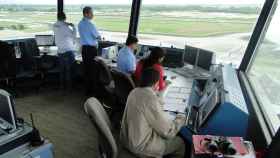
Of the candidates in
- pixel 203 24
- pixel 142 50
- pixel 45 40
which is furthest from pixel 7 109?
pixel 45 40

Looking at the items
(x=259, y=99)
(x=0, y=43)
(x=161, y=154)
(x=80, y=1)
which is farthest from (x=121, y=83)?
(x=80, y=1)

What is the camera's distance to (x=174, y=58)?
418 cm

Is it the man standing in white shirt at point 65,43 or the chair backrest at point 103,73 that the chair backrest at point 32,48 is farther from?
the chair backrest at point 103,73

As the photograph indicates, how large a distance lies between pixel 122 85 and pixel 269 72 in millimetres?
1704

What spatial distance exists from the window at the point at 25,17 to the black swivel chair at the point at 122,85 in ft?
8.88

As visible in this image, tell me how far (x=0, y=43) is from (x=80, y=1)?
1877 mm

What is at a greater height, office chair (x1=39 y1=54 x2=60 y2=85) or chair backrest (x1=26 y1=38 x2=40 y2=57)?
chair backrest (x1=26 y1=38 x2=40 y2=57)

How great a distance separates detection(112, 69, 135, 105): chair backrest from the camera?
10.3ft

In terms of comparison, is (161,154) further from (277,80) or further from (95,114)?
(277,80)

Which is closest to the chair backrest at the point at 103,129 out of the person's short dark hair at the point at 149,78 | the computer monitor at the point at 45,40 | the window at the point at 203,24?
the person's short dark hair at the point at 149,78

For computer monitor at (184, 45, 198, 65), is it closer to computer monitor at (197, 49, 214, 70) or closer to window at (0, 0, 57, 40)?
computer monitor at (197, 49, 214, 70)

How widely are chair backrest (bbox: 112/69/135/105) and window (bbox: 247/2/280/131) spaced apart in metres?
1.46

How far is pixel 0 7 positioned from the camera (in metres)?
5.16

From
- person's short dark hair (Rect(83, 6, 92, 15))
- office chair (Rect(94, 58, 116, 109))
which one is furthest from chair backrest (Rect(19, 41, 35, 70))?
office chair (Rect(94, 58, 116, 109))
